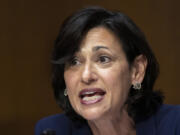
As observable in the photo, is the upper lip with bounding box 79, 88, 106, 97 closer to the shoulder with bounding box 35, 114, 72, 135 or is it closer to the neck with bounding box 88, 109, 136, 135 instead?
the neck with bounding box 88, 109, 136, 135

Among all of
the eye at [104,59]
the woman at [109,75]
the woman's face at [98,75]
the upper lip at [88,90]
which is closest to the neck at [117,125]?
the woman at [109,75]

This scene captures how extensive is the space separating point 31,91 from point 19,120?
0.29m

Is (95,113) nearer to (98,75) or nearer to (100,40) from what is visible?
(98,75)

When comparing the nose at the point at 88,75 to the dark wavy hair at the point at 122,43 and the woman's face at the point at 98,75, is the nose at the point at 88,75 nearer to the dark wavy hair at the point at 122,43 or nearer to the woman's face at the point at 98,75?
the woman's face at the point at 98,75

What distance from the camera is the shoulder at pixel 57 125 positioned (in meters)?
2.02

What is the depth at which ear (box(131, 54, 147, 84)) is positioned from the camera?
71.4 inches

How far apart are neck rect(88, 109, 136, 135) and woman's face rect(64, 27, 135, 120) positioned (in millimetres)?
125

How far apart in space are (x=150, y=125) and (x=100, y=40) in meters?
0.54

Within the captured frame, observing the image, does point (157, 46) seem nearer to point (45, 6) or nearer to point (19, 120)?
point (45, 6)

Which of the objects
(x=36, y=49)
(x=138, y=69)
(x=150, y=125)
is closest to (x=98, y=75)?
(x=138, y=69)

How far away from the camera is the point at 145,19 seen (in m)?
3.20

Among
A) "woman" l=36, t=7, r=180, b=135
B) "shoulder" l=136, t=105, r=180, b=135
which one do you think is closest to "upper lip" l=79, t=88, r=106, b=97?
"woman" l=36, t=7, r=180, b=135

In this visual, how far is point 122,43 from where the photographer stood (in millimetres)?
1745

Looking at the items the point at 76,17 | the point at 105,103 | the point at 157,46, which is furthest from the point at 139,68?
the point at 157,46
